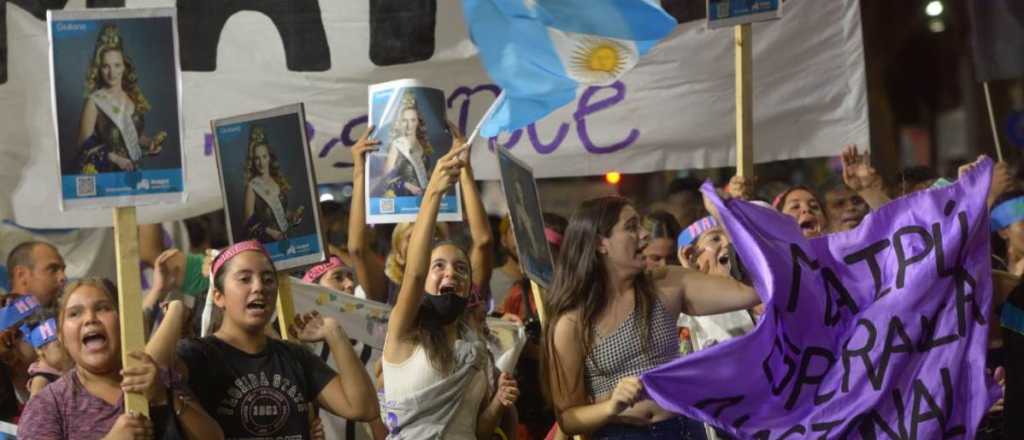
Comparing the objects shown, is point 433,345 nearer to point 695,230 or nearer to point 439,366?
point 439,366

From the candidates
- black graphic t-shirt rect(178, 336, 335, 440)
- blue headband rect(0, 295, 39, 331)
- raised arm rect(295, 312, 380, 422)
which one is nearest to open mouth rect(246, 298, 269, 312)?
black graphic t-shirt rect(178, 336, 335, 440)

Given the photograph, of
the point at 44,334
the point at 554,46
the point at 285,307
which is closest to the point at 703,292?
the point at 554,46

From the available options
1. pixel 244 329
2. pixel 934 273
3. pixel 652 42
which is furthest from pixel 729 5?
pixel 244 329

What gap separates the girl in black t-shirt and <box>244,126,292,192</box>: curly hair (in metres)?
1.16

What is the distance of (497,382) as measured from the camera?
745 cm

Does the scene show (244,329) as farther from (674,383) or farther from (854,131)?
(854,131)

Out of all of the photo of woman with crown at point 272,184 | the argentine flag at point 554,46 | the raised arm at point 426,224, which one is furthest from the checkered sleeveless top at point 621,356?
the photo of woman with crown at point 272,184

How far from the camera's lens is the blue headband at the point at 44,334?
7.56 meters

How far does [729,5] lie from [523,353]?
180cm

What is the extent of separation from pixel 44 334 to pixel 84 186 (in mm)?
1682

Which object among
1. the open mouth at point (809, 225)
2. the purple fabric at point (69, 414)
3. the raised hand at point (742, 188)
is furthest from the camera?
the open mouth at point (809, 225)

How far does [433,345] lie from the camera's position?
709 centimetres

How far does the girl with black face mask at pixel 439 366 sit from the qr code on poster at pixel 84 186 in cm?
127

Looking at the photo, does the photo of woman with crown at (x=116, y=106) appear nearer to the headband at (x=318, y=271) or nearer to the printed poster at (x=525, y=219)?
the printed poster at (x=525, y=219)
